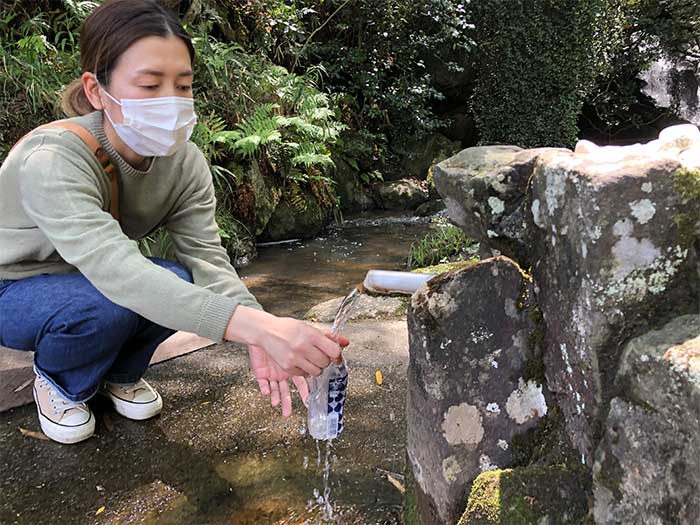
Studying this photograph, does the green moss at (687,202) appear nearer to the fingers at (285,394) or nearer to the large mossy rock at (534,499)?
the large mossy rock at (534,499)

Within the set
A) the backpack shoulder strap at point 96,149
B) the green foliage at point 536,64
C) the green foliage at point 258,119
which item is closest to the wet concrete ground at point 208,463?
the backpack shoulder strap at point 96,149

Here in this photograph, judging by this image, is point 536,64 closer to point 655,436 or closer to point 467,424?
point 467,424

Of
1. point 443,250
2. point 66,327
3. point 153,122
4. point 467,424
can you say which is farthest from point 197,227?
point 443,250

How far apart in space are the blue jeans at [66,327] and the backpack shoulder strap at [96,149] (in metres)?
0.28

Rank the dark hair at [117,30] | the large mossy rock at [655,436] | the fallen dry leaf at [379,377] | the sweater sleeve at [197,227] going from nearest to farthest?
the large mossy rock at [655,436]
the dark hair at [117,30]
the sweater sleeve at [197,227]
the fallen dry leaf at [379,377]

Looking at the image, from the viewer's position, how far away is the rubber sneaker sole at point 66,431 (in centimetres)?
177

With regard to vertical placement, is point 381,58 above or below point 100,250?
below

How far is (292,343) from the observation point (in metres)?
1.13

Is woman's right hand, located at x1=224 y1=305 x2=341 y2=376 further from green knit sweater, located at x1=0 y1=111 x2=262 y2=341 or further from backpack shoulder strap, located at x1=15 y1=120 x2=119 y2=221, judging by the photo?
backpack shoulder strap, located at x1=15 y1=120 x2=119 y2=221

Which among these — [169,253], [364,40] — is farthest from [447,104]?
[169,253]

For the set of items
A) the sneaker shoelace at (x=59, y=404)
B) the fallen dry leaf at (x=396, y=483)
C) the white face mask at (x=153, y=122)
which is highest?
A: the white face mask at (x=153, y=122)

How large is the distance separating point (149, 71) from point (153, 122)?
0.48 ft

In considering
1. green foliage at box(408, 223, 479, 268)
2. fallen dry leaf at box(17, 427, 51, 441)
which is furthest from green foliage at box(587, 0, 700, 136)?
fallen dry leaf at box(17, 427, 51, 441)

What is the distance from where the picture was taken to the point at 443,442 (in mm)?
1215
